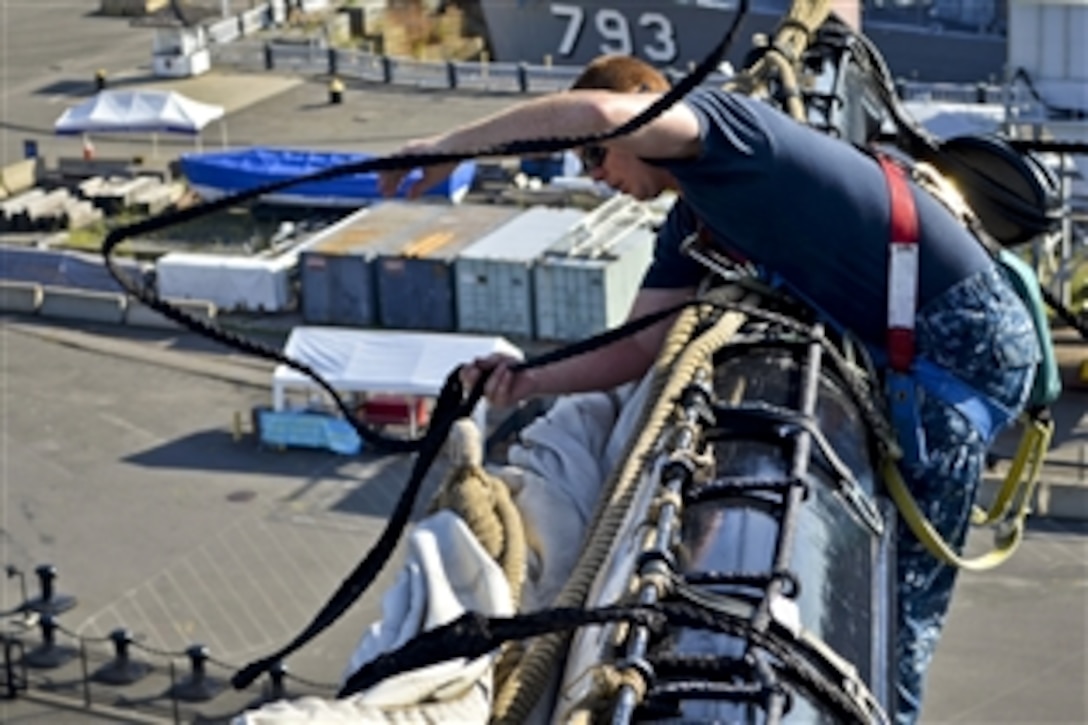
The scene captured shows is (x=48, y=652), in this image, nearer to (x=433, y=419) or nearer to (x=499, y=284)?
(x=499, y=284)

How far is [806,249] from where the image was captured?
5836 mm

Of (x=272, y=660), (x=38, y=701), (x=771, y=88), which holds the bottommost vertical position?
(x=38, y=701)

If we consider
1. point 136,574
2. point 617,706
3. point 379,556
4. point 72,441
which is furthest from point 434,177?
point 72,441

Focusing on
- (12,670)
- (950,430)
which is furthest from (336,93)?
(950,430)

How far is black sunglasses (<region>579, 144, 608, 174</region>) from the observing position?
19.2ft

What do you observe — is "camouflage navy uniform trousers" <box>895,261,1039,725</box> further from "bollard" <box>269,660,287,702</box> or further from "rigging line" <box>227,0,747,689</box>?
"bollard" <box>269,660,287,702</box>

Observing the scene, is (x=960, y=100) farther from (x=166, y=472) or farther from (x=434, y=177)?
(x=434, y=177)

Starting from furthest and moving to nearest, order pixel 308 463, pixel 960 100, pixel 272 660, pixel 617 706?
pixel 960 100 → pixel 308 463 → pixel 272 660 → pixel 617 706

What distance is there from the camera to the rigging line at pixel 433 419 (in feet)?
15.9

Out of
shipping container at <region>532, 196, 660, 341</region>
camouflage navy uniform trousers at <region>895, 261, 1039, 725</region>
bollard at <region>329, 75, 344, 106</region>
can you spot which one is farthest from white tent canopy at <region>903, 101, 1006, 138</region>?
camouflage navy uniform trousers at <region>895, 261, 1039, 725</region>

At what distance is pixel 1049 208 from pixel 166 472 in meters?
23.3

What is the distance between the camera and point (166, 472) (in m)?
30.0

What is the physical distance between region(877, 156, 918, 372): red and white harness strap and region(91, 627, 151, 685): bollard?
18.3 metres

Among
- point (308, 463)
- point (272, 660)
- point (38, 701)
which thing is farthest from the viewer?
point (308, 463)
